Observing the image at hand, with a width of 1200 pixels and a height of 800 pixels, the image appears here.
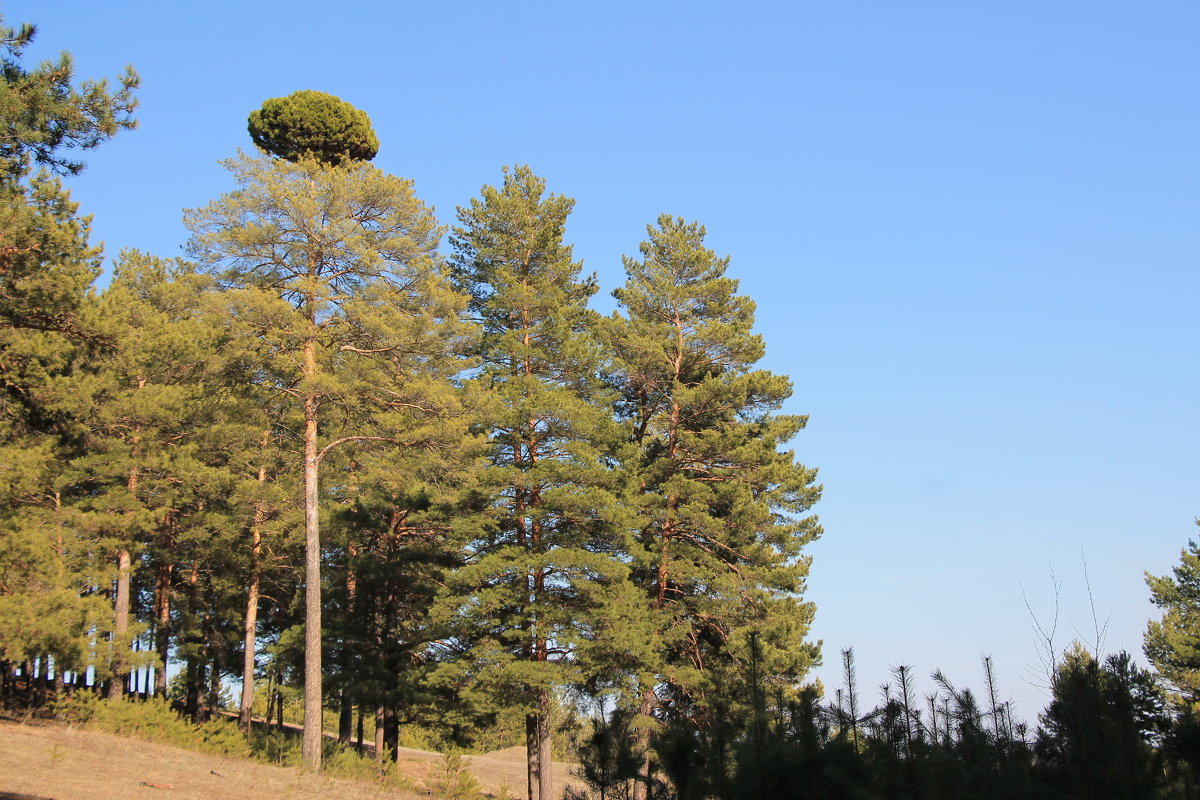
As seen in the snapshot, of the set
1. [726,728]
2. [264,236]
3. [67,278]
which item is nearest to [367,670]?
[264,236]

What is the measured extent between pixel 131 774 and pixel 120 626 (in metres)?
11.0

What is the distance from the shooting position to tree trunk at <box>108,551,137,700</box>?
22.7m

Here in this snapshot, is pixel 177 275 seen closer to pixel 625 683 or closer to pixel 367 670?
pixel 367 670

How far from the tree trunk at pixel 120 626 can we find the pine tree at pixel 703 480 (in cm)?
1207

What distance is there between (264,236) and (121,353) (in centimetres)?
597

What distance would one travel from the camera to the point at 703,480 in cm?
2641

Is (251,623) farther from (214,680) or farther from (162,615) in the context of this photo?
(214,680)

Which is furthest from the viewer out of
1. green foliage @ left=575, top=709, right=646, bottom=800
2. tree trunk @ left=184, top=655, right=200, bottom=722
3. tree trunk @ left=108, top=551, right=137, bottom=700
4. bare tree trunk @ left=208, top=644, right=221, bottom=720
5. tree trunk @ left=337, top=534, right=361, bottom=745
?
bare tree trunk @ left=208, top=644, right=221, bottom=720

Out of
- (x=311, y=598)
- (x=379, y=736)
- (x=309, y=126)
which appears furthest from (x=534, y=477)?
(x=309, y=126)

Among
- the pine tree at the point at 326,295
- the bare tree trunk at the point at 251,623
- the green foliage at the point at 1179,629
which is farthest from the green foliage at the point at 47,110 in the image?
the green foliage at the point at 1179,629

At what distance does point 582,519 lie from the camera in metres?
23.6

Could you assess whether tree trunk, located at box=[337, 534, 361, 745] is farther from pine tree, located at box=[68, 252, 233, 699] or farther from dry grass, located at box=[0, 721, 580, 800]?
dry grass, located at box=[0, 721, 580, 800]

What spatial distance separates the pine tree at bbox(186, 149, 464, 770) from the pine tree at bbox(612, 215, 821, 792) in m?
6.61

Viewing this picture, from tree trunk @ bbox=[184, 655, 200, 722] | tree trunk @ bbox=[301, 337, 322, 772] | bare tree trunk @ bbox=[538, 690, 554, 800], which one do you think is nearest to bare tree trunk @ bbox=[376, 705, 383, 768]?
tree trunk @ bbox=[301, 337, 322, 772]
